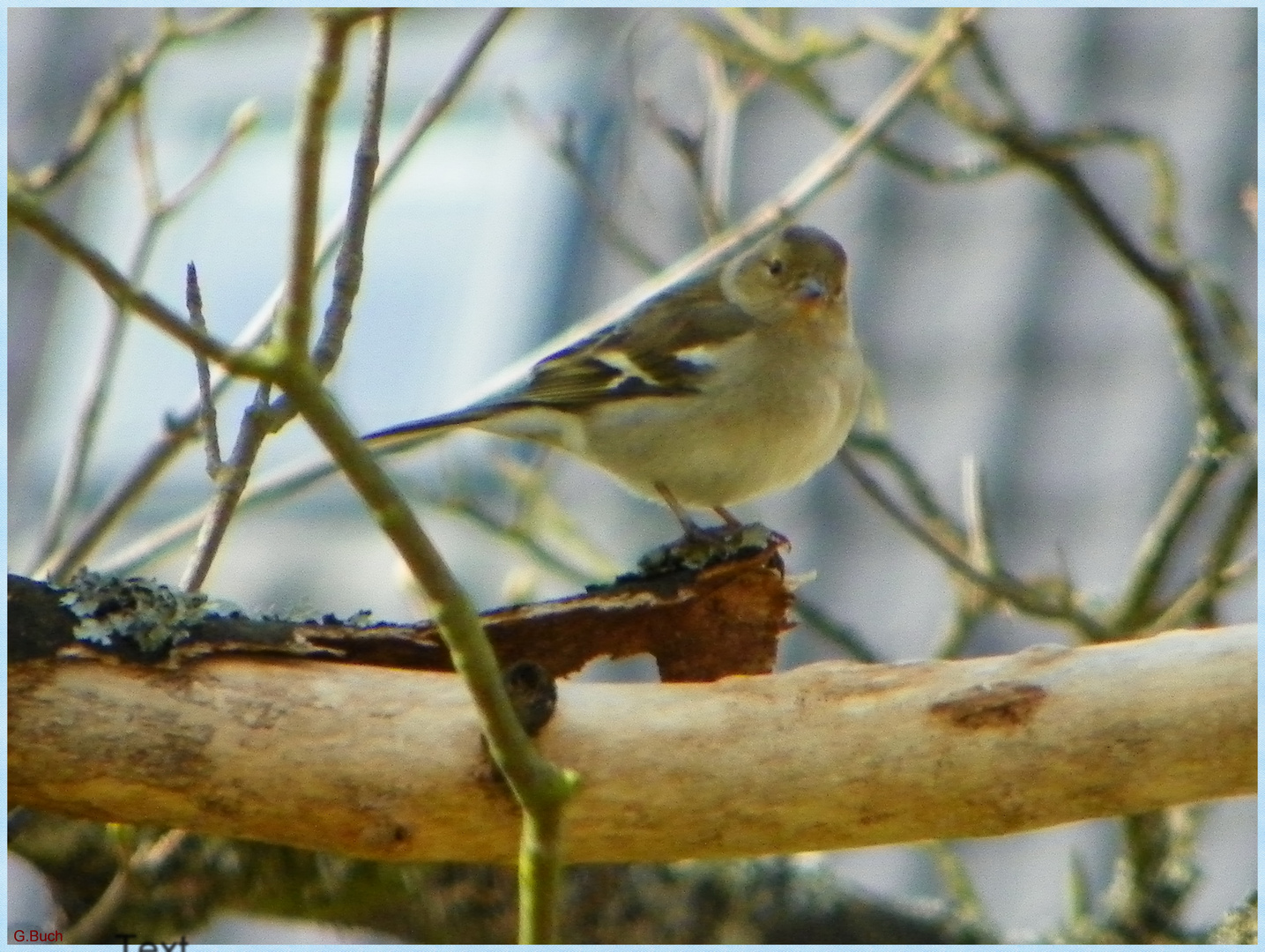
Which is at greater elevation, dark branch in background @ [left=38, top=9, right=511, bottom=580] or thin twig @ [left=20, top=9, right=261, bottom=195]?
thin twig @ [left=20, top=9, right=261, bottom=195]

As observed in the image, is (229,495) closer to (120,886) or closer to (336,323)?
(336,323)

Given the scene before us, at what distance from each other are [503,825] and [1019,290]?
476 cm

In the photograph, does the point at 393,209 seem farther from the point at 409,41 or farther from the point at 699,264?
the point at 699,264

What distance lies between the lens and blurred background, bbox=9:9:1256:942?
19.9ft

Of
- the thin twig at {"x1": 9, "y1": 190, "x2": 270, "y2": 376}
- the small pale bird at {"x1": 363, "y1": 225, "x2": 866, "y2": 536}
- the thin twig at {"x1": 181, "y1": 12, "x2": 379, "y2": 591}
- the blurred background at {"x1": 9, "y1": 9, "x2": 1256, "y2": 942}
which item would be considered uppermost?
the blurred background at {"x1": 9, "y1": 9, "x2": 1256, "y2": 942}

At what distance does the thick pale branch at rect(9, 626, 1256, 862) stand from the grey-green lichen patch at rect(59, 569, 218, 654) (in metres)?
0.05

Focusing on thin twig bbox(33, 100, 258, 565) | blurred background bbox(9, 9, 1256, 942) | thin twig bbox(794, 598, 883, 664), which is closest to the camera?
thin twig bbox(33, 100, 258, 565)

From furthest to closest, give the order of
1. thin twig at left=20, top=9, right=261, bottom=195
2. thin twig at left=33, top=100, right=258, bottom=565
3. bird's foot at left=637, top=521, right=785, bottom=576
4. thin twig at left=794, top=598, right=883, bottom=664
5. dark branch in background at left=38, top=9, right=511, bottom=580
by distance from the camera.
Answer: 1. thin twig at left=794, top=598, right=883, bottom=664
2. thin twig at left=20, top=9, right=261, bottom=195
3. thin twig at left=33, top=100, right=258, bottom=565
4. dark branch in background at left=38, top=9, right=511, bottom=580
5. bird's foot at left=637, top=521, right=785, bottom=576

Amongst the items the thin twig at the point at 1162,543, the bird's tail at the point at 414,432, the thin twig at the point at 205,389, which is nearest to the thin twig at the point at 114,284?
the thin twig at the point at 205,389

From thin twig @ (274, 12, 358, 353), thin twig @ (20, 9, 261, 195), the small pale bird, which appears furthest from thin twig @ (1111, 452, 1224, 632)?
Answer: thin twig @ (274, 12, 358, 353)

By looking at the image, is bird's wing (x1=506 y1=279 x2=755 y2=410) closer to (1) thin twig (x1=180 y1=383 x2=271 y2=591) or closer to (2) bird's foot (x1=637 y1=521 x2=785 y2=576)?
(2) bird's foot (x1=637 y1=521 x2=785 y2=576)

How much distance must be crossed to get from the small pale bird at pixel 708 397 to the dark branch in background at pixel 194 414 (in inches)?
24.0

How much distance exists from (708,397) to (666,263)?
289cm

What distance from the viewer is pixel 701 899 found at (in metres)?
3.93
